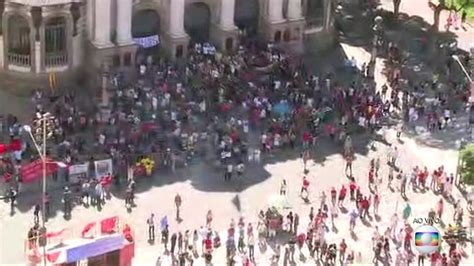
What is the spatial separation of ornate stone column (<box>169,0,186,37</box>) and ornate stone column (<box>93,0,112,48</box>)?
441 cm

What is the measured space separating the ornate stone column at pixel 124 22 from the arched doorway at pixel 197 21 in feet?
Result: 16.4

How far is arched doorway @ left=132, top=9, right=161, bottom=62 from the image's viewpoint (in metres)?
73.6

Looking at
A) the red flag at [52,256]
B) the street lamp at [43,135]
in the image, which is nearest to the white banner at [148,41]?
the street lamp at [43,135]

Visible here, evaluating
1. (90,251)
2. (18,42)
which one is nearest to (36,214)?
(90,251)

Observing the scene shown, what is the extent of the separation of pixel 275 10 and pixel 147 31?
29.6 feet

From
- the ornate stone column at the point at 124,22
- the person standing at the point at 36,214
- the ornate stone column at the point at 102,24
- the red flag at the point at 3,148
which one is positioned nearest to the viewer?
the person standing at the point at 36,214

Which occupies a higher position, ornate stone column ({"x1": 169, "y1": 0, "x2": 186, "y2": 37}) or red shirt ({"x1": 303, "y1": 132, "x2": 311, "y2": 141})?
ornate stone column ({"x1": 169, "y1": 0, "x2": 186, "y2": 37})

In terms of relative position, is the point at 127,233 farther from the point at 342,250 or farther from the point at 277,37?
the point at 277,37

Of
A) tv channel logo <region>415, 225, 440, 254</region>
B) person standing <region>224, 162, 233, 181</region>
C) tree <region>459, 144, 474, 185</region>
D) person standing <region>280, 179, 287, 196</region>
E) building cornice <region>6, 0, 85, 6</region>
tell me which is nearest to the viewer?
tv channel logo <region>415, 225, 440, 254</region>

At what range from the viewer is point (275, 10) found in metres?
77.8

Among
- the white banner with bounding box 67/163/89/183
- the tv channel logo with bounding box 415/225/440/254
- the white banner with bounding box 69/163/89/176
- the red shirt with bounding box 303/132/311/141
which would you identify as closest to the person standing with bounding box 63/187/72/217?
the white banner with bounding box 67/163/89/183

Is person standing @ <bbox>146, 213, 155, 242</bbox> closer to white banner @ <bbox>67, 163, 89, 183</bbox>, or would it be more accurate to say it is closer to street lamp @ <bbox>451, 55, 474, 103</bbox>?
white banner @ <bbox>67, 163, 89, 183</bbox>

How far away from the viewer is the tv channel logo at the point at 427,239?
2173 inches

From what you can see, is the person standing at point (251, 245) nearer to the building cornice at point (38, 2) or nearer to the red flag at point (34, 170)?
the red flag at point (34, 170)
